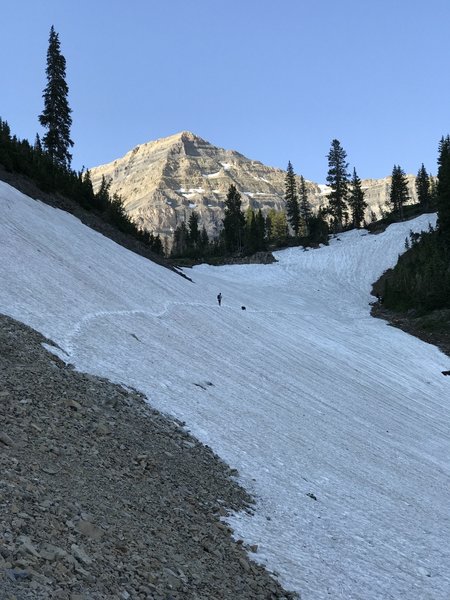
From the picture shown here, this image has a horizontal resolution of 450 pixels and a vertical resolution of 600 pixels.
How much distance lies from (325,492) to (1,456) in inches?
323

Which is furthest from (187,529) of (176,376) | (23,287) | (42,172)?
(42,172)

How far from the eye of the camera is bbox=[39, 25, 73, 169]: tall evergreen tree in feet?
184

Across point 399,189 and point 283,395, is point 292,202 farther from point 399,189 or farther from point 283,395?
point 283,395

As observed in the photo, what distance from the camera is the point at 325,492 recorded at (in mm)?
12664

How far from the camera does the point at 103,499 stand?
8180mm

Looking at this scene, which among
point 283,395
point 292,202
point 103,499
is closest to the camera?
point 103,499

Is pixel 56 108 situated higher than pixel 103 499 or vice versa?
pixel 56 108

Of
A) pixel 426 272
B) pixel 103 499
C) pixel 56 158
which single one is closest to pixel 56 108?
pixel 56 158

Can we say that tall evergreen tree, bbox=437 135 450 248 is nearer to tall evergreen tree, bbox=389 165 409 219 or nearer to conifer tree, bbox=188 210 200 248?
tall evergreen tree, bbox=389 165 409 219

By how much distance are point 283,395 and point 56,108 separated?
1950 inches

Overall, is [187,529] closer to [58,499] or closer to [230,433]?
[58,499]

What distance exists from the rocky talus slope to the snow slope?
96 centimetres

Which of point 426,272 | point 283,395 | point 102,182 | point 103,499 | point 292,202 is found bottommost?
point 283,395

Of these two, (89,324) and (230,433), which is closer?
(230,433)
